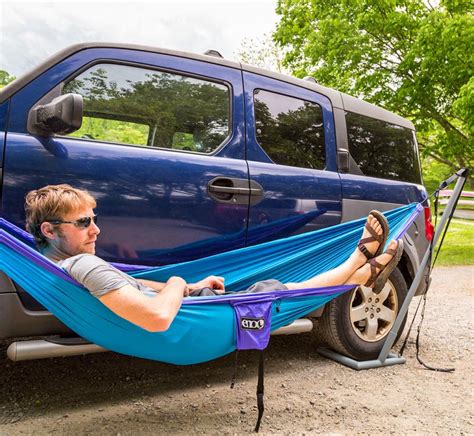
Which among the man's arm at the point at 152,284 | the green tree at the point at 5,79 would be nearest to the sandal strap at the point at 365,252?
the man's arm at the point at 152,284

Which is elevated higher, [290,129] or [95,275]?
[290,129]

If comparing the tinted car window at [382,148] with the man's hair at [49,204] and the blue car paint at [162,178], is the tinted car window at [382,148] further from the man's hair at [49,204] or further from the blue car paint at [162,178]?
the man's hair at [49,204]

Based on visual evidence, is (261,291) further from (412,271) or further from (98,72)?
→ (412,271)

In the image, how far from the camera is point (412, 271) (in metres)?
3.79

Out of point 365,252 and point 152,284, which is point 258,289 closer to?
point 152,284

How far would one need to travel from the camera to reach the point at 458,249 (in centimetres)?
1266

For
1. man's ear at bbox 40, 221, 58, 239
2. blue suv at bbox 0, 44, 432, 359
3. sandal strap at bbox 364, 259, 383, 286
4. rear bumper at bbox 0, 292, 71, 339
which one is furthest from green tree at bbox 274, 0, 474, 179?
rear bumper at bbox 0, 292, 71, 339

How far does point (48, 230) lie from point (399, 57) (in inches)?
435

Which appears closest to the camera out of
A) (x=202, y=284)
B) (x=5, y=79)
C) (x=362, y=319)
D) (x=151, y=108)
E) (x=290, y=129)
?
(x=202, y=284)

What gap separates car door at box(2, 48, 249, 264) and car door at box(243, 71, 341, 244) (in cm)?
11

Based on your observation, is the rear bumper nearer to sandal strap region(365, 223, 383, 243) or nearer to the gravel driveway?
the gravel driveway

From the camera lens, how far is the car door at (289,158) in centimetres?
308

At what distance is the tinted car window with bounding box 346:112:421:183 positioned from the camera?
12.3ft

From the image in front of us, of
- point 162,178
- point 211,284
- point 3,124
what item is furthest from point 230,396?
point 3,124
